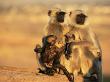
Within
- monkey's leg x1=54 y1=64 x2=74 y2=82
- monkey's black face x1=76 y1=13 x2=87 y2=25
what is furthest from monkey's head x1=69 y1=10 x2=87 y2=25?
monkey's leg x1=54 y1=64 x2=74 y2=82

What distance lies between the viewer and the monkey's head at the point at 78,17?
30.6 ft

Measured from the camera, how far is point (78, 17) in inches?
372

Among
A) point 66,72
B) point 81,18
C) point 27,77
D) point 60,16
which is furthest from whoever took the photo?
point 60,16

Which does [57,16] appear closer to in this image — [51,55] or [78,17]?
[78,17]

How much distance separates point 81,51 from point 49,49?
601mm

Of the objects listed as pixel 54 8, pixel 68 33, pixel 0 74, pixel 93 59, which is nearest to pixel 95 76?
pixel 93 59

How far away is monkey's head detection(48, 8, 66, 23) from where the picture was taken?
9856 mm

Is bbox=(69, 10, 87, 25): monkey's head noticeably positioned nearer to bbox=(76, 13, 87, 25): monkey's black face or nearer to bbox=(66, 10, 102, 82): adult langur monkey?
bbox=(76, 13, 87, 25): monkey's black face

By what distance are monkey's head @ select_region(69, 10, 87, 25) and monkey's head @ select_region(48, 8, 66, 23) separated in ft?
0.99

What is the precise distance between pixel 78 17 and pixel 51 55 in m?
1.50

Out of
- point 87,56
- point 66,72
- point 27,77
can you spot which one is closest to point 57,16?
point 87,56

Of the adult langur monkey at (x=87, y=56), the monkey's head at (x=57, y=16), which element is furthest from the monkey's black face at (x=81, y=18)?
the adult langur monkey at (x=87, y=56)

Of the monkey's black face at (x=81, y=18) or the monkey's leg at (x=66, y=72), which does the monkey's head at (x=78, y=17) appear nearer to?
the monkey's black face at (x=81, y=18)

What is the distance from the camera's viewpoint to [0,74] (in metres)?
7.88
